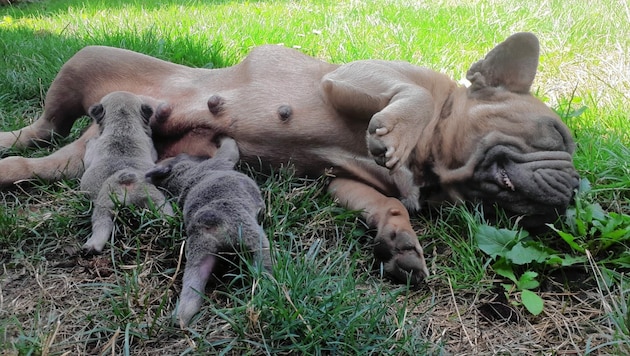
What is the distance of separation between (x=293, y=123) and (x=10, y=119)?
2.41 m

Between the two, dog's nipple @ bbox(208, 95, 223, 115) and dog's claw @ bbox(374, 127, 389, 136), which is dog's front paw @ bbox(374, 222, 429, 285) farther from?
dog's nipple @ bbox(208, 95, 223, 115)

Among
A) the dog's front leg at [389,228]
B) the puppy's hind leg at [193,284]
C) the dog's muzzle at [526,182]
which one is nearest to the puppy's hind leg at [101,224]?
the puppy's hind leg at [193,284]

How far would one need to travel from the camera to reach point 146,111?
3.66 meters

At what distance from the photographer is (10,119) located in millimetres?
4398

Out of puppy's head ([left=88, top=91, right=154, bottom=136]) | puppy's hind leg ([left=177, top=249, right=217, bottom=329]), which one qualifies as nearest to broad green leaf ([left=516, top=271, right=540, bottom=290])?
puppy's hind leg ([left=177, top=249, right=217, bottom=329])

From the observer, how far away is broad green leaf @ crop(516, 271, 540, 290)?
2.75m

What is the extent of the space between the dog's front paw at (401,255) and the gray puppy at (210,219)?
0.65 metres

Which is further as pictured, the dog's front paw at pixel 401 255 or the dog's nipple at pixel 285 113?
the dog's nipple at pixel 285 113

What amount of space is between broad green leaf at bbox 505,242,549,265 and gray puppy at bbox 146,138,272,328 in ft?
4.10

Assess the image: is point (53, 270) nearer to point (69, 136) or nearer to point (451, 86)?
point (69, 136)

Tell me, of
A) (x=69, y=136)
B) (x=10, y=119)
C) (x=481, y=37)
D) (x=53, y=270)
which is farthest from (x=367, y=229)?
(x=481, y=37)

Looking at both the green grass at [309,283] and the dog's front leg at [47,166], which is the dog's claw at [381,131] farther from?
the dog's front leg at [47,166]

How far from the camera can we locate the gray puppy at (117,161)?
2908mm

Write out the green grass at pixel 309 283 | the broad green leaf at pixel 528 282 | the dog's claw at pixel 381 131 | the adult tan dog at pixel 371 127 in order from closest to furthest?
1. the green grass at pixel 309 283
2. the broad green leaf at pixel 528 282
3. the dog's claw at pixel 381 131
4. the adult tan dog at pixel 371 127
